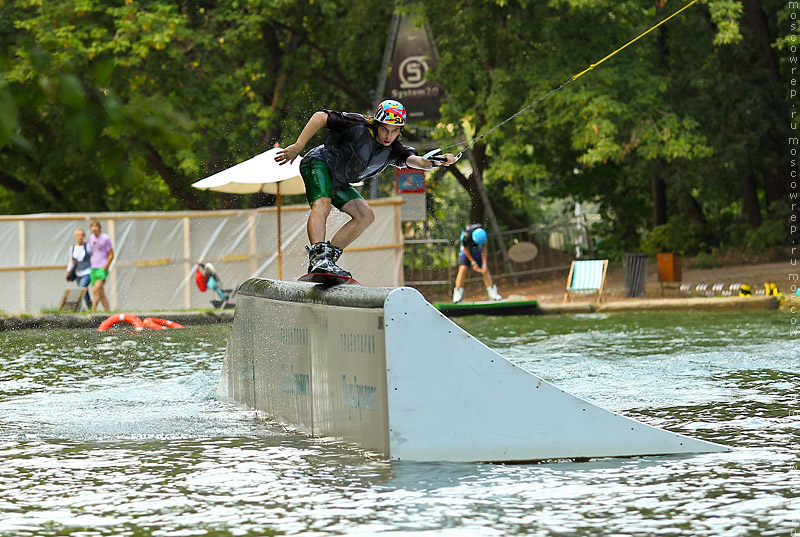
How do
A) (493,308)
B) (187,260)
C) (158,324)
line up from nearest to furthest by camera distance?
(158,324) → (493,308) → (187,260)

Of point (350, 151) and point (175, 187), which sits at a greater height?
point (175, 187)

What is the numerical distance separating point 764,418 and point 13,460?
5353mm

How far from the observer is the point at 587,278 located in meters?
24.0

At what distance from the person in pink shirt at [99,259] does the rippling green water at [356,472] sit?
32.0ft

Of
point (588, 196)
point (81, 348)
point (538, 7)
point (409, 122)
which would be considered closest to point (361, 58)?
point (409, 122)

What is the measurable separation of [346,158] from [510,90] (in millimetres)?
19053

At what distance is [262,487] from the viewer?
22.5 feet

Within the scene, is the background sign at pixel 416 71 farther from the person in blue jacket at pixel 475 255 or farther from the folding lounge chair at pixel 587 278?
the folding lounge chair at pixel 587 278

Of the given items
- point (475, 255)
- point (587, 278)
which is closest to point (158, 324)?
point (475, 255)

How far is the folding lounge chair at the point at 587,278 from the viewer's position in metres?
23.8

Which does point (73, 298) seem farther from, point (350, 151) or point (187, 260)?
point (350, 151)

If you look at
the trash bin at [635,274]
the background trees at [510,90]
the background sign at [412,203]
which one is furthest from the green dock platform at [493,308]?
the background trees at [510,90]

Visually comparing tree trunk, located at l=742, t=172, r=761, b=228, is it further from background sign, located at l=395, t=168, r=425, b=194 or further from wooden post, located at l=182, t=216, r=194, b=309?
wooden post, located at l=182, t=216, r=194, b=309

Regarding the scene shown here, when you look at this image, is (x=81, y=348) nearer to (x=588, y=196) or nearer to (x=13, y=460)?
(x=13, y=460)
